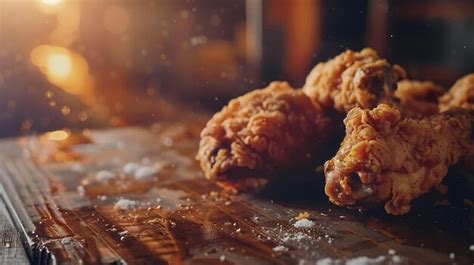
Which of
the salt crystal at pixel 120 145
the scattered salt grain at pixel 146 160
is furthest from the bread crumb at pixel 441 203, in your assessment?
the salt crystal at pixel 120 145

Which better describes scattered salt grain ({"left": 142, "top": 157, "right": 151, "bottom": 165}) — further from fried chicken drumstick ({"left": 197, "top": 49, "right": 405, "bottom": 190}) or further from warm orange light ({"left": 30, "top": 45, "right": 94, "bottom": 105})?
warm orange light ({"left": 30, "top": 45, "right": 94, "bottom": 105})

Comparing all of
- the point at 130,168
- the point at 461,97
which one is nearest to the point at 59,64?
the point at 130,168

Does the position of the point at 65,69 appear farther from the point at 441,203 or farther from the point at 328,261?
the point at 328,261

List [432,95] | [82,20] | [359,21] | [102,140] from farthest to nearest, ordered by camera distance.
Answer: [82,20] → [359,21] → [102,140] → [432,95]

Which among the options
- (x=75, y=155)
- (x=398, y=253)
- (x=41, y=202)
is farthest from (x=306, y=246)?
(x=75, y=155)

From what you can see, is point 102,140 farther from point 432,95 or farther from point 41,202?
point 432,95
